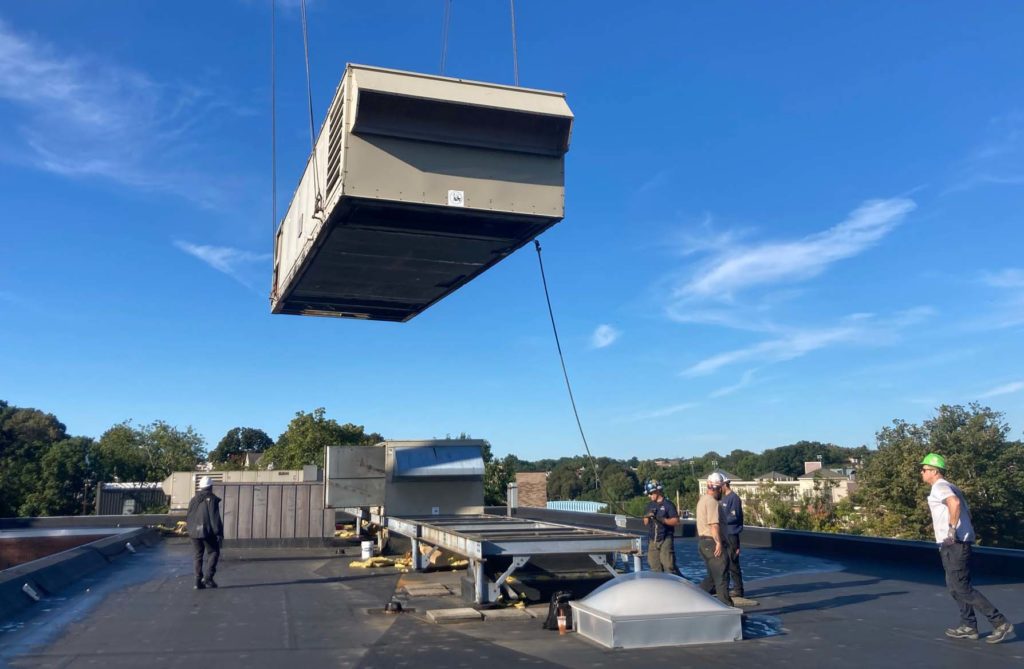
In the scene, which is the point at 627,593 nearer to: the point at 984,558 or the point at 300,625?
the point at 300,625

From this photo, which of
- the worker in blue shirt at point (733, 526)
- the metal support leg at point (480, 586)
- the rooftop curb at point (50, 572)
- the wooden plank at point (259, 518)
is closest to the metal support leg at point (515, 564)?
the metal support leg at point (480, 586)

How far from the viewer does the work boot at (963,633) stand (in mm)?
7434

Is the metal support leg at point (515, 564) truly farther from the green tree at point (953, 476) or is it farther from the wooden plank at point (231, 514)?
the green tree at point (953, 476)

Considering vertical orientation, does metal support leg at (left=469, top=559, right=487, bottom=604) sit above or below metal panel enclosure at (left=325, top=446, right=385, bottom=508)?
below

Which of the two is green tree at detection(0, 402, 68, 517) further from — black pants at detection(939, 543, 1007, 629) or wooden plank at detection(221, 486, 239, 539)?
black pants at detection(939, 543, 1007, 629)

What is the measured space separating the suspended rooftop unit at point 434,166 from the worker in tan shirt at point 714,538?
12.9 ft

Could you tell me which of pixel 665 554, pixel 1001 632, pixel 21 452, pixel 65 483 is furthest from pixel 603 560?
pixel 21 452

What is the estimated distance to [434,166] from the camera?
29.4ft

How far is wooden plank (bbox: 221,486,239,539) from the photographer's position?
1748cm

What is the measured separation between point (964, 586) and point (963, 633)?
52 centimetres

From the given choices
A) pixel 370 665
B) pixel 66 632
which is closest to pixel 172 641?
pixel 66 632

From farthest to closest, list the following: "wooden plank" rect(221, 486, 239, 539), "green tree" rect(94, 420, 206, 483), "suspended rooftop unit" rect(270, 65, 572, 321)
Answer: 1. "green tree" rect(94, 420, 206, 483)
2. "wooden plank" rect(221, 486, 239, 539)
3. "suspended rooftop unit" rect(270, 65, 572, 321)

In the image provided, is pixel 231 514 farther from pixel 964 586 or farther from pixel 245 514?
pixel 964 586

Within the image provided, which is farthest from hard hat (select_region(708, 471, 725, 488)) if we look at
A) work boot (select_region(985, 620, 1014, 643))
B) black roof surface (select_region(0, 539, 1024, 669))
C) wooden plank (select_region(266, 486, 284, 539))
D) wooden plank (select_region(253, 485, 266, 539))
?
wooden plank (select_region(253, 485, 266, 539))
